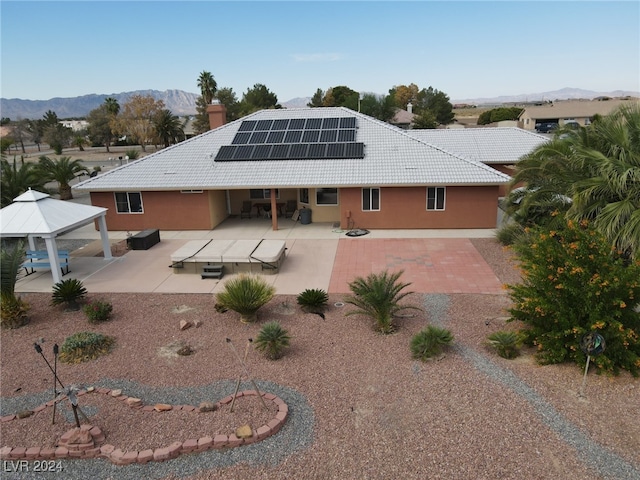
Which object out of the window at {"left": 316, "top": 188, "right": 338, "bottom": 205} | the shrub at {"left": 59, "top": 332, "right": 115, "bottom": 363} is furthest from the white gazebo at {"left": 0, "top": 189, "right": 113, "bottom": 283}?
the window at {"left": 316, "top": 188, "right": 338, "bottom": 205}

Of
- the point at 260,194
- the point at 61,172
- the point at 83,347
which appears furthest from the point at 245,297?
the point at 61,172

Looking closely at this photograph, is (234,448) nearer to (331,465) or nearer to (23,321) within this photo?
(331,465)

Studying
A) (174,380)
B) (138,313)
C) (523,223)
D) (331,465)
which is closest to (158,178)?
(138,313)

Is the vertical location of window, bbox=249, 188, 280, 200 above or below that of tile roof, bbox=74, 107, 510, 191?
below

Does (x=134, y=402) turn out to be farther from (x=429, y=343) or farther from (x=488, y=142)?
(x=488, y=142)

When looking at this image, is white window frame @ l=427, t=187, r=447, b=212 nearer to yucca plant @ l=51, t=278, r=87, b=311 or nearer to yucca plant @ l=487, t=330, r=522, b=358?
yucca plant @ l=487, t=330, r=522, b=358
